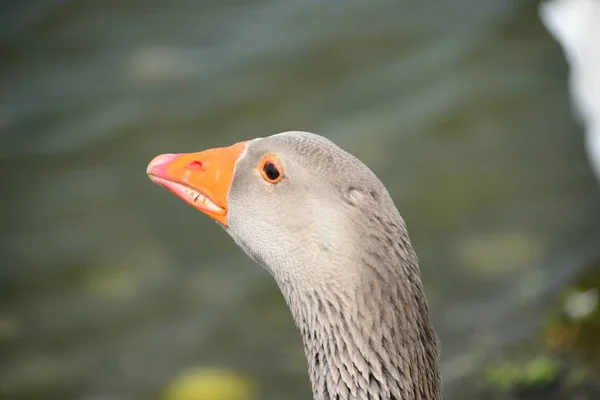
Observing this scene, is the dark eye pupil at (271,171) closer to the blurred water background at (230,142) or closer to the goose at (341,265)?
the goose at (341,265)

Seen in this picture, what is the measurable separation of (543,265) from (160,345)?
2010 millimetres

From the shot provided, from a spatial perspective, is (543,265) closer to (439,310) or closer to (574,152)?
(439,310)

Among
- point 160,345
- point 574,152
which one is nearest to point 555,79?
point 574,152

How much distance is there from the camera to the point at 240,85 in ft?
19.8

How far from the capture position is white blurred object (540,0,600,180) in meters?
4.67

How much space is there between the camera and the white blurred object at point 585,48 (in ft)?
15.3

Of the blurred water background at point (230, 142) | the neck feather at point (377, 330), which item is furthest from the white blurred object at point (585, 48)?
the neck feather at point (377, 330)

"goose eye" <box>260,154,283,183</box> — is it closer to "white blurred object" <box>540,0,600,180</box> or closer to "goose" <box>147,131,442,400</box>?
"goose" <box>147,131,442,400</box>

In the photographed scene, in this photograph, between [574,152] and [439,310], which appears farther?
[574,152]

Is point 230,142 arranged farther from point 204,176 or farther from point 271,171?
point 271,171

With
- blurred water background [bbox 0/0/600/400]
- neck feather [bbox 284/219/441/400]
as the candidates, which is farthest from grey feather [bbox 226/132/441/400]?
blurred water background [bbox 0/0/600/400]

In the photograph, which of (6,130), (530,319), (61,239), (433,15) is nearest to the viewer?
(530,319)

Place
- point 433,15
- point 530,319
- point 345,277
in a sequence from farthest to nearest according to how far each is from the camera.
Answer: point 433,15
point 530,319
point 345,277

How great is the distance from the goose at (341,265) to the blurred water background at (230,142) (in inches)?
63.8
